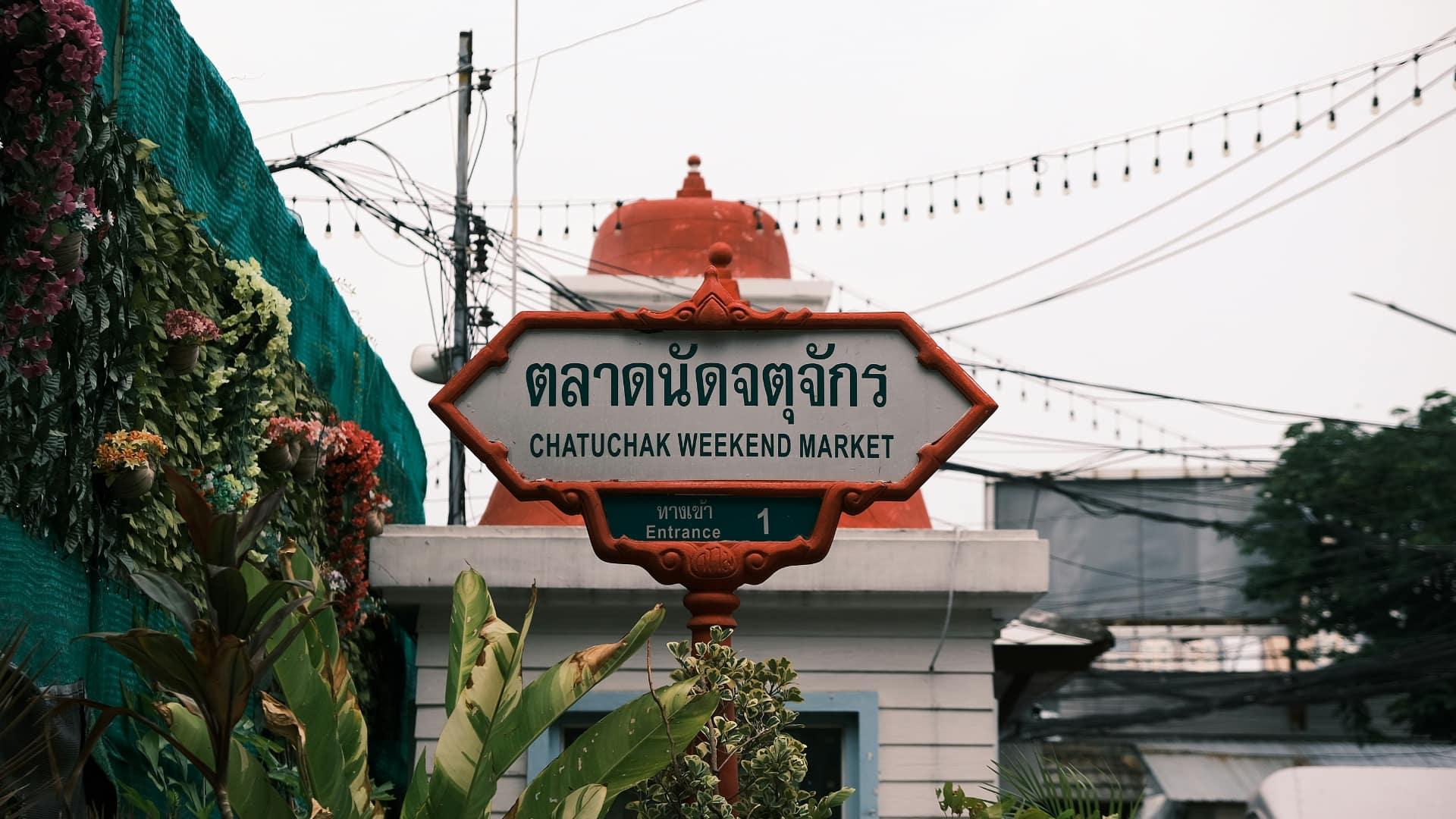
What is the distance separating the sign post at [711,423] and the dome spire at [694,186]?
24.9 feet

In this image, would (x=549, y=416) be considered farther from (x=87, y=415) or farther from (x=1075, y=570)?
(x=1075, y=570)

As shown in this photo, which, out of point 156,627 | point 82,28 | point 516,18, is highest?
point 516,18

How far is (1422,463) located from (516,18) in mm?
23181

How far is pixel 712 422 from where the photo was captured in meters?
5.13

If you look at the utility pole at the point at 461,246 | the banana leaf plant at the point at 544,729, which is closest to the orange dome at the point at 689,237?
the utility pole at the point at 461,246

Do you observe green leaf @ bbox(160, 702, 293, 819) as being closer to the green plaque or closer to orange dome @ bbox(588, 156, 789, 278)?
the green plaque

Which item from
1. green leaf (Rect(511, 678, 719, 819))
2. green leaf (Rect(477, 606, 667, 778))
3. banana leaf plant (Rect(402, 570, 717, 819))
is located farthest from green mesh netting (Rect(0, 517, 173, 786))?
green leaf (Rect(511, 678, 719, 819))

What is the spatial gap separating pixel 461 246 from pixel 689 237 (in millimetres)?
2075

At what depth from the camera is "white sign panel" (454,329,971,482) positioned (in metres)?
5.12

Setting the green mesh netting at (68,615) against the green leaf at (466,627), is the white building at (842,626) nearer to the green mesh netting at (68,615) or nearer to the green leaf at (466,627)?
the green mesh netting at (68,615)

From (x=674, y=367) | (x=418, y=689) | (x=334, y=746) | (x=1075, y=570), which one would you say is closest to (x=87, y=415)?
(x=334, y=746)

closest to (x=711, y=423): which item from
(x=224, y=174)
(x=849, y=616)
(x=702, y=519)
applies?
(x=702, y=519)

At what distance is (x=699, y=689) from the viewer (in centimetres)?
500

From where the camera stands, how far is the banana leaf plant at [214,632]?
3979 millimetres
